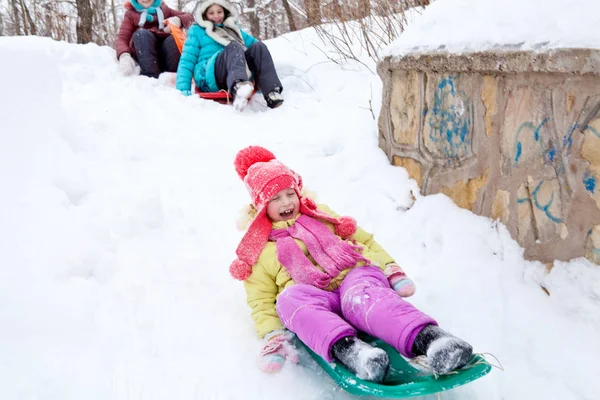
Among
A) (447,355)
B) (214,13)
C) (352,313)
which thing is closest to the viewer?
(447,355)

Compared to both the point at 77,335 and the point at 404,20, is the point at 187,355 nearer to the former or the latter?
the point at 77,335

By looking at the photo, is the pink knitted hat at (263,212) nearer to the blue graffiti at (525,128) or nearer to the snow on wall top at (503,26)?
the blue graffiti at (525,128)

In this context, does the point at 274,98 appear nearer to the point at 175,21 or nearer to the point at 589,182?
the point at 175,21

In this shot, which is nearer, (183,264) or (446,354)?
(446,354)

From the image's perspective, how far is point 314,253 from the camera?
178 cm

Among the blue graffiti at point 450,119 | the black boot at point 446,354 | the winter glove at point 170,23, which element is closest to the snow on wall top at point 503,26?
the blue graffiti at point 450,119

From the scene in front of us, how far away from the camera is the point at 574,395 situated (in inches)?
54.9

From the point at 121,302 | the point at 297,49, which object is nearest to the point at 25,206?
the point at 121,302

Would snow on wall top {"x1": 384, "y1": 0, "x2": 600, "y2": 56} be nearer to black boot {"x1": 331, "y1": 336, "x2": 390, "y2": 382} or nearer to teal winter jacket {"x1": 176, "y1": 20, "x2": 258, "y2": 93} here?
black boot {"x1": 331, "y1": 336, "x2": 390, "y2": 382}

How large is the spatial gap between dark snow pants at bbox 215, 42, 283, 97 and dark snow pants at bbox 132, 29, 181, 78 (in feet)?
2.60

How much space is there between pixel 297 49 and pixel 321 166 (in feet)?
9.11

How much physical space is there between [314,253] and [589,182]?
0.95 m

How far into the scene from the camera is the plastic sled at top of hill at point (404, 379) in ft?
4.11

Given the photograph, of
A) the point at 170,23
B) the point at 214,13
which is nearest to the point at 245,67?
the point at 214,13
